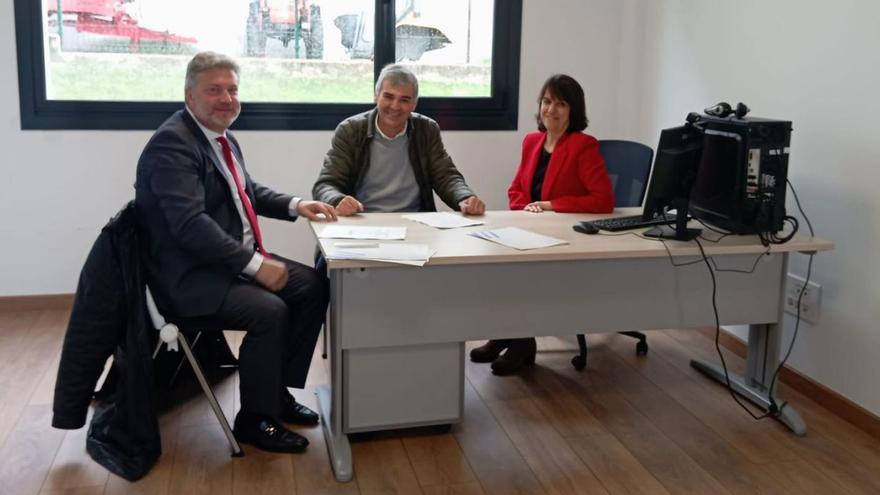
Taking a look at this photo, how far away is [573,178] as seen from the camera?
3316 mm

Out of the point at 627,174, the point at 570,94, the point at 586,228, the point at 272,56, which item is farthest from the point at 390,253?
the point at 272,56

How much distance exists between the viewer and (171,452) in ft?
8.50

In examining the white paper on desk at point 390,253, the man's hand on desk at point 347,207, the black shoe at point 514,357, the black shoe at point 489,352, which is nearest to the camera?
the white paper on desk at point 390,253

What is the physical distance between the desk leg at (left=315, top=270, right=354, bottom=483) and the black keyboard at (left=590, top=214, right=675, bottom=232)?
3.11 feet

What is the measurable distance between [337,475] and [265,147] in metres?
2.10

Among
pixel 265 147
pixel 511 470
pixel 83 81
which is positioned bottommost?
pixel 511 470

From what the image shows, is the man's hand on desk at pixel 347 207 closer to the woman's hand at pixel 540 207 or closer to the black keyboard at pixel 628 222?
the woman's hand at pixel 540 207

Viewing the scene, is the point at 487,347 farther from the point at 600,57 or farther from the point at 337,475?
the point at 600,57

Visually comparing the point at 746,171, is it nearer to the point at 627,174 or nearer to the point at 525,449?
the point at 627,174

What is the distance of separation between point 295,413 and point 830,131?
215 cm

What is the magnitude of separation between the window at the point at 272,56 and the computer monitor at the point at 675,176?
5.68ft

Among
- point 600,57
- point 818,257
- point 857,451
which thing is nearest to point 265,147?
point 600,57

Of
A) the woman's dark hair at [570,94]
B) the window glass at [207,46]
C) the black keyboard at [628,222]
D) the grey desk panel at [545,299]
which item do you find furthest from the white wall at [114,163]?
the grey desk panel at [545,299]

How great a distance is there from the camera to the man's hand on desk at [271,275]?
8.48ft
